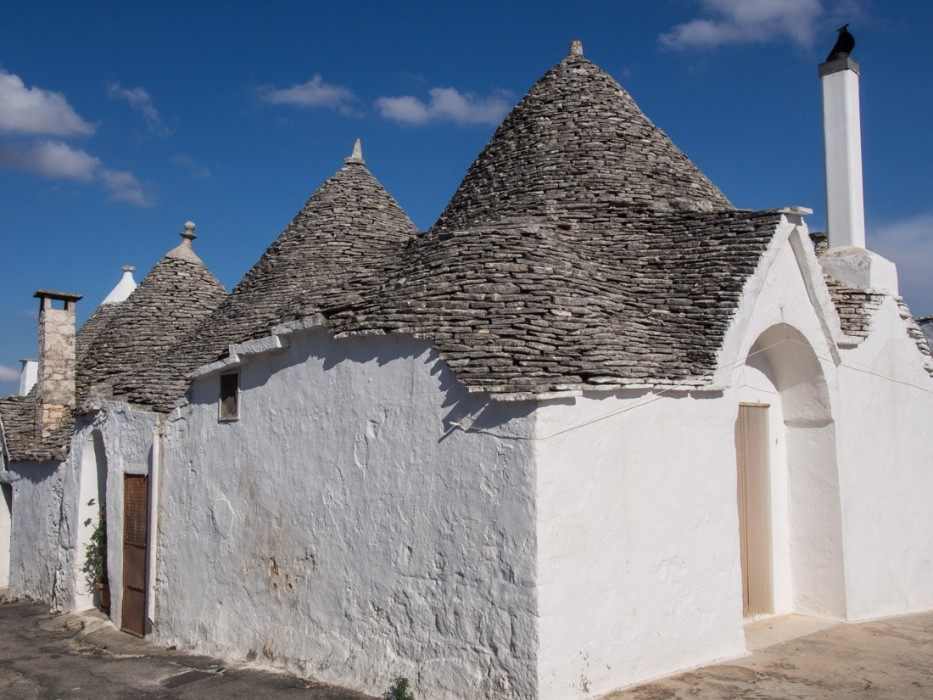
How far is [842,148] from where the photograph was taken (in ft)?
37.0

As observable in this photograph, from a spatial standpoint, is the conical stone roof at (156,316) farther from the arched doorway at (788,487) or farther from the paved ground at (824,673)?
the paved ground at (824,673)

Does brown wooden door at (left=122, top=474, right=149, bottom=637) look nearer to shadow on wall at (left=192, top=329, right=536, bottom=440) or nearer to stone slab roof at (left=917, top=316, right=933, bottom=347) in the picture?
shadow on wall at (left=192, top=329, right=536, bottom=440)

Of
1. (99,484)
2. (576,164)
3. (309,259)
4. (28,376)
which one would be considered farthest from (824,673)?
(28,376)

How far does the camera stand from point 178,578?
9.88 meters

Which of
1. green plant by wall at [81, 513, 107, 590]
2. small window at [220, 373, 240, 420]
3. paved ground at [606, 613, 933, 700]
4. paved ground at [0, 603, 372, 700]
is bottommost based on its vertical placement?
paved ground at [0, 603, 372, 700]

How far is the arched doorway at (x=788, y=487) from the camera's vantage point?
9.09 metres

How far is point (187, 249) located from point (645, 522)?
38.1ft

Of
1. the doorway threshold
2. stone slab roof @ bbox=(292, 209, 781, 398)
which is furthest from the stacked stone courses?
the doorway threshold

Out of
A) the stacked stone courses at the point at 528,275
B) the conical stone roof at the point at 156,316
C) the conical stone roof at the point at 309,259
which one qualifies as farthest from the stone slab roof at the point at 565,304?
the conical stone roof at the point at 156,316

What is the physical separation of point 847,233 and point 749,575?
4535 millimetres

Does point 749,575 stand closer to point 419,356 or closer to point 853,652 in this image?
point 853,652

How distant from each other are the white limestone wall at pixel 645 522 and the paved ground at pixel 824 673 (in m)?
0.26

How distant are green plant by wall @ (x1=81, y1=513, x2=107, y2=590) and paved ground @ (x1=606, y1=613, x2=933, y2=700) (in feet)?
26.1

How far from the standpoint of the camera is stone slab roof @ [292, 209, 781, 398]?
660 centimetres
